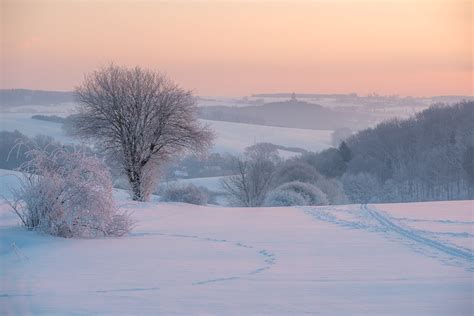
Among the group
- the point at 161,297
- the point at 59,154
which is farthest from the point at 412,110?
the point at 161,297

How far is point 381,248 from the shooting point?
47.3 ft

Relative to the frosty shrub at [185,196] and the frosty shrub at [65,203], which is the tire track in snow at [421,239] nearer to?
the frosty shrub at [65,203]

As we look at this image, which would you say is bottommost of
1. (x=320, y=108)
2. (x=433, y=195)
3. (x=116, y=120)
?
(x=433, y=195)

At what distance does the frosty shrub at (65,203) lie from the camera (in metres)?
15.8

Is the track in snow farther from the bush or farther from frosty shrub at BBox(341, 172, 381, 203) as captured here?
frosty shrub at BBox(341, 172, 381, 203)

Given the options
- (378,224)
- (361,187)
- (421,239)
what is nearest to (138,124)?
(378,224)

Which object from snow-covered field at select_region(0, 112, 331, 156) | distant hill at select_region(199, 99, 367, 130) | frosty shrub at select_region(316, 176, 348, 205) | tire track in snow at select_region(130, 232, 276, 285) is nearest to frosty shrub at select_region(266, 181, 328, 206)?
frosty shrub at select_region(316, 176, 348, 205)

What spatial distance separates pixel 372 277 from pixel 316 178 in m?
49.4

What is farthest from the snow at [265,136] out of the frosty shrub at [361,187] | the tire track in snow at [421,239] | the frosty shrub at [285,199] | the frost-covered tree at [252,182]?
the tire track in snow at [421,239]

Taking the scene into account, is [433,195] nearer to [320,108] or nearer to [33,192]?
[33,192]

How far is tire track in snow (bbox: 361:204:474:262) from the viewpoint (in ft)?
42.4

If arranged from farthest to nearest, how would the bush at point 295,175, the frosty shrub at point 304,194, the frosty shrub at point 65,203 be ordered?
the bush at point 295,175
the frosty shrub at point 304,194
the frosty shrub at point 65,203

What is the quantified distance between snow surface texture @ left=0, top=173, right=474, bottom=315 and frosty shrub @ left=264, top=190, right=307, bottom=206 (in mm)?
17435

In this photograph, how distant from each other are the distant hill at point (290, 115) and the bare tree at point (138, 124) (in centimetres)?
8625
